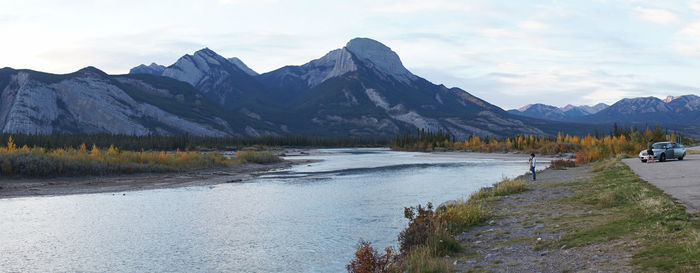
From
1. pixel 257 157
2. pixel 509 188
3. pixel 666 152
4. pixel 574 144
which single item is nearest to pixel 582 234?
pixel 509 188

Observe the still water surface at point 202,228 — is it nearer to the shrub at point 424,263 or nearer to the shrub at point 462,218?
the shrub at point 462,218

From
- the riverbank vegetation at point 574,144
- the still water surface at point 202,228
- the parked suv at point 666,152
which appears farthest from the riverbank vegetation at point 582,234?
the riverbank vegetation at point 574,144

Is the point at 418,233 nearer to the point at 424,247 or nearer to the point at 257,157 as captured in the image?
the point at 424,247

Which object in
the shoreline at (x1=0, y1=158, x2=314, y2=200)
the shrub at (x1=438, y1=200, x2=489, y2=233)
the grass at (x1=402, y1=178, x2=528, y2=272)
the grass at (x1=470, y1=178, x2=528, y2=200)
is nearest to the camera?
the grass at (x1=402, y1=178, x2=528, y2=272)

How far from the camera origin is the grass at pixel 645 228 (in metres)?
9.93

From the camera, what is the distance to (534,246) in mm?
13812

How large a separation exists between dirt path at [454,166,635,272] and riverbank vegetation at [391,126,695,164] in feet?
145

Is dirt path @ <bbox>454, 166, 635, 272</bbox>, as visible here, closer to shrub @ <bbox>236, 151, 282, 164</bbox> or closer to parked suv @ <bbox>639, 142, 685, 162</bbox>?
parked suv @ <bbox>639, 142, 685, 162</bbox>

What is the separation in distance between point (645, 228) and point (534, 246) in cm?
277

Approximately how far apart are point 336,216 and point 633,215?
13410mm

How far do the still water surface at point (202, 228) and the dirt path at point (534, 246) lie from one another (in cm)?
378

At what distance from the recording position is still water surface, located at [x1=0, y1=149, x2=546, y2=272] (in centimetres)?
1641

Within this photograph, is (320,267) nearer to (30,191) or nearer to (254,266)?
(254,266)

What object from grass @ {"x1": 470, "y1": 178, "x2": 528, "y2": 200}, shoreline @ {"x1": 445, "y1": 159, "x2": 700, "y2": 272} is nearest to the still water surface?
grass @ {"x1": 470, "y1": 178, "x2": 528, "y2": 200}
